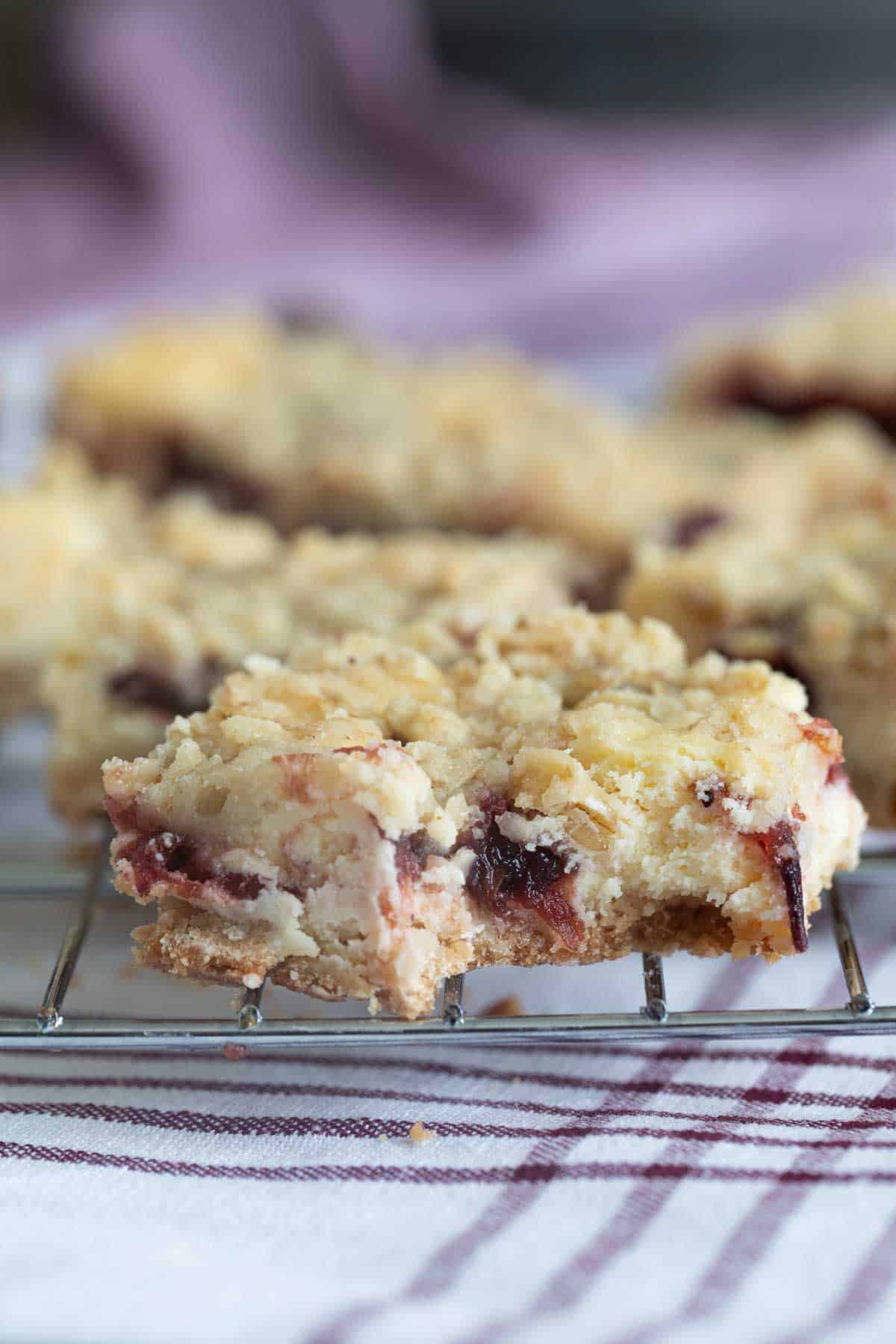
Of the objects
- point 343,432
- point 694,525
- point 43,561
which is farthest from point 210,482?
point 694,525

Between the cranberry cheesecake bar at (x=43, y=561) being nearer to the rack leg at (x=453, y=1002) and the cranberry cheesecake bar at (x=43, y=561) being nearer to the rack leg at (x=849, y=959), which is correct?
the rack leg at (x=453, y=1002)

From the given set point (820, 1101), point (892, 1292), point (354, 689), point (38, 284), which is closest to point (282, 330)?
point (38, 284)

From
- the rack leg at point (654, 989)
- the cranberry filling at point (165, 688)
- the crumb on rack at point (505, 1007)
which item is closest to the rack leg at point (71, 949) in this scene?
the cranberry filling at point (165, 688)

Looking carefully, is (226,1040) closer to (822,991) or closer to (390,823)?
(390,823)

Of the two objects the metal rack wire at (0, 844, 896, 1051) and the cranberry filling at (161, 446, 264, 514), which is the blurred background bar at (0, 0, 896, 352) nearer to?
the cranberry filling at (161, 446, 264, 514)

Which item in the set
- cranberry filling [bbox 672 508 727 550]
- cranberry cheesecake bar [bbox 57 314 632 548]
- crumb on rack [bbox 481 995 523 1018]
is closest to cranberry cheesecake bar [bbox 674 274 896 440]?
cranberry cheesecake bar [bbox 57 314 632 548]
